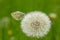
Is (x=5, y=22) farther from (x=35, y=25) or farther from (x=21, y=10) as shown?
(x=35, y=25)

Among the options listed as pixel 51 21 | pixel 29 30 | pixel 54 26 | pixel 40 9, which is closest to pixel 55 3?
pixel 40 9

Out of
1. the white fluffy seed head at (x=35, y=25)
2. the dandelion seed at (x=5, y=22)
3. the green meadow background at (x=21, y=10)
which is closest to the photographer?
the white fluffy seed head at (x=35, y=25)

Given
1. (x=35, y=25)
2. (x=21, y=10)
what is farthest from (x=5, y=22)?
(x=35, y=25)

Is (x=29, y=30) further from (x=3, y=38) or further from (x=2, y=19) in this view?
(x=2, y=19)

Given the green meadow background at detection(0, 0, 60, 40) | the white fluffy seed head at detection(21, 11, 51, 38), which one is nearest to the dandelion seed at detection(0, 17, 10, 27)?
the green meadow background at detection(0, 0, 60, 40)

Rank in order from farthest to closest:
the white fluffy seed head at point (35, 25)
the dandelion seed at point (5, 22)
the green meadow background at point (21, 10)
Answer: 1. the dandelion seed at point (5, 22)
2. the green meadow background at point (21, 10)
3. the white fluffy seed head at point (35, 25)

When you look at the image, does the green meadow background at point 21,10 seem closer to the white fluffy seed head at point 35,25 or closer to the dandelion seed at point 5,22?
the dandelion seed at point 5,22

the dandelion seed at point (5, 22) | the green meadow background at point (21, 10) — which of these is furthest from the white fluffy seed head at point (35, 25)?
the dandelion seed at point (5, 22)
